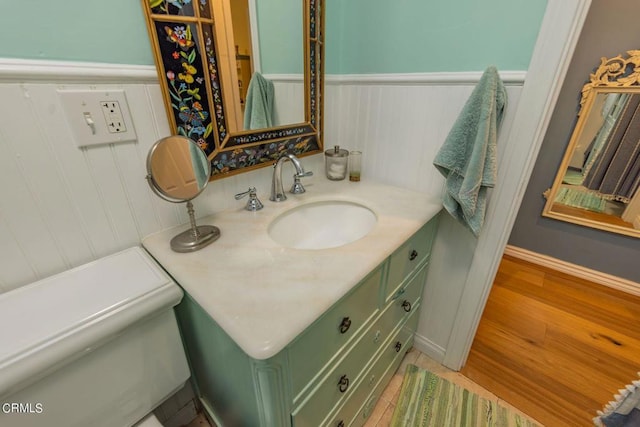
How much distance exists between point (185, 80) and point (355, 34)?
0.70 meters

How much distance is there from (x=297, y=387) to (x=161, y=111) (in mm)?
731

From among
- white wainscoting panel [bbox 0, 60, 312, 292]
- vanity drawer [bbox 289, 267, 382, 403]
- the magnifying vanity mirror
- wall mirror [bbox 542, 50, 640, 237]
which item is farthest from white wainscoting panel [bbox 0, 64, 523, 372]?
wall mirror [bbox 542, 50, 640, 237]

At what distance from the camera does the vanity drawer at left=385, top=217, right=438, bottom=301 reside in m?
0.82

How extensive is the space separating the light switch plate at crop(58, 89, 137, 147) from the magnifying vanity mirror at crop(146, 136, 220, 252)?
0.12 metres

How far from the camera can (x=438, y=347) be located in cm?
129

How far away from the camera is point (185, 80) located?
68cm

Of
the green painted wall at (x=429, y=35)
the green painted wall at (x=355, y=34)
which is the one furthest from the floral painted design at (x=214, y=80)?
the green painted wall at (x=429, y=35)

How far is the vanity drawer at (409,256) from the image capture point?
32.1 inches

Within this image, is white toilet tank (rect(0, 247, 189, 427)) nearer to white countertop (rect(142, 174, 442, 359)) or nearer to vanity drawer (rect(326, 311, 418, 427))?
white countertop (rect(142, 174, 442, 359))

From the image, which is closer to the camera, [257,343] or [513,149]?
[257,343]

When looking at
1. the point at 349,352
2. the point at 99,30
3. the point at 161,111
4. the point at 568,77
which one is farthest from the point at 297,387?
the point at 568,77

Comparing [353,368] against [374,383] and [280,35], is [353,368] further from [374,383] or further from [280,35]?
[280,35]

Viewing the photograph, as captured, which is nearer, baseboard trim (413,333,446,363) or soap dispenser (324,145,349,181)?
soap dispenser (324,145,349,181)

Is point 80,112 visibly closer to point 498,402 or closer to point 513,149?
point 513,149
